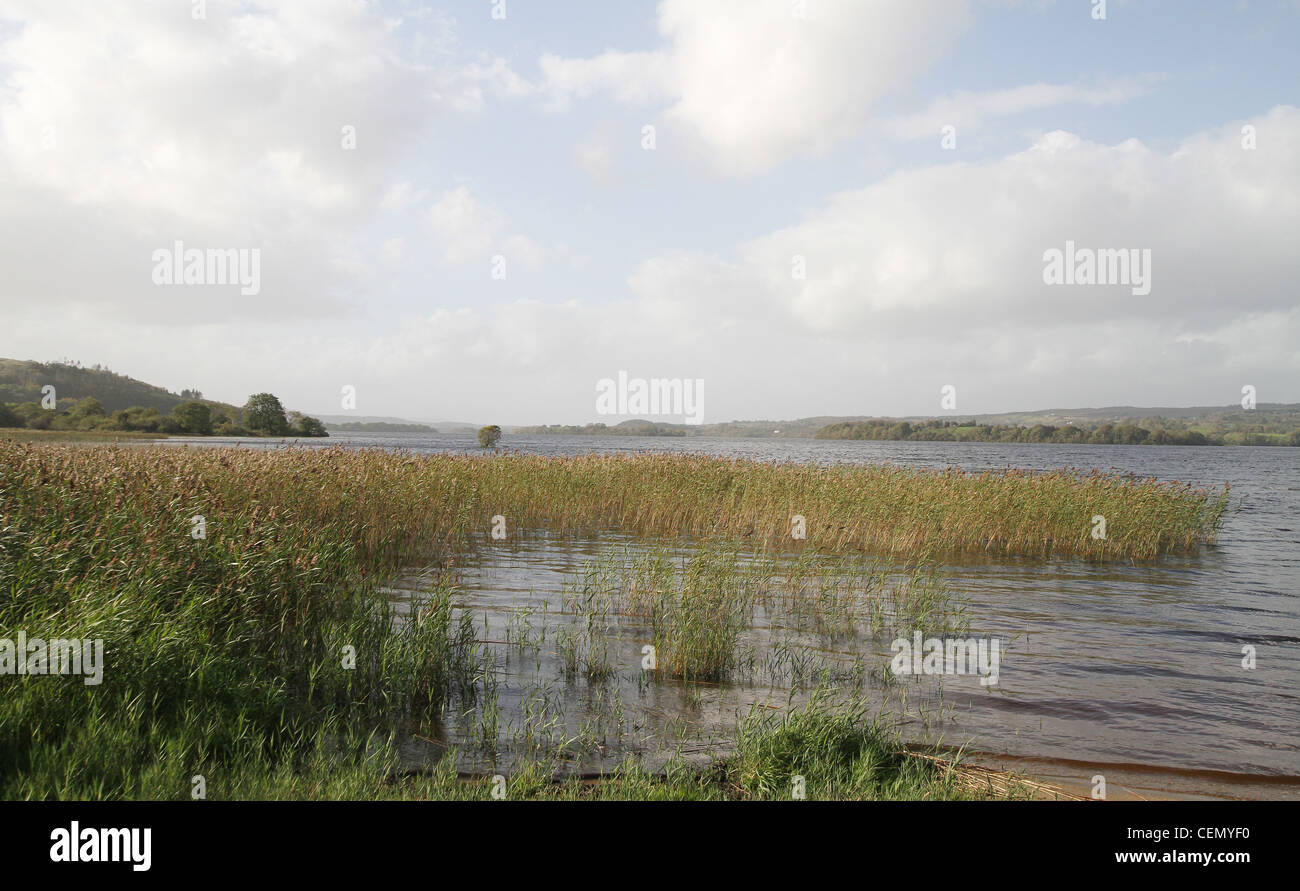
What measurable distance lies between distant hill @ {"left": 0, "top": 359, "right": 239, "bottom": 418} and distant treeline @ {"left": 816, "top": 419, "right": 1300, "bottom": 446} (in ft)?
464

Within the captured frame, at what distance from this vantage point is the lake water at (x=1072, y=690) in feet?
22.1

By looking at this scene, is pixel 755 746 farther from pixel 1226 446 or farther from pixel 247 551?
pixel 1226 446

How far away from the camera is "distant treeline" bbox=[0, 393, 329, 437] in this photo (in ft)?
183

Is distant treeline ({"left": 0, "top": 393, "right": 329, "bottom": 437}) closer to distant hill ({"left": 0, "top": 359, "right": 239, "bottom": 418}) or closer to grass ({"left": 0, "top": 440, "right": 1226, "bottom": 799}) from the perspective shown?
distant hill ({"left": 0, "top": 359, "right": 239, "bottom": 418})

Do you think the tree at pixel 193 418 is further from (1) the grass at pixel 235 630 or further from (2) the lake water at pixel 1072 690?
(2) the lake water at pixel 1072 690

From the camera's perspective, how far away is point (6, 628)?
5.40 metres

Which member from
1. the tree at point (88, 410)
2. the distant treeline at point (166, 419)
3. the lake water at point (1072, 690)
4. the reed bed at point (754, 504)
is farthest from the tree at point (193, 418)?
the lake water at point (1072, 690)

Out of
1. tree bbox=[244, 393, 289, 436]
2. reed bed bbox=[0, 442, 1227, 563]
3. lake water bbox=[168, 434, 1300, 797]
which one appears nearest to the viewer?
lake water bbox=[168, 434, 1300, 797]

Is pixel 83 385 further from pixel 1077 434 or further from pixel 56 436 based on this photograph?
pixel 1077 434

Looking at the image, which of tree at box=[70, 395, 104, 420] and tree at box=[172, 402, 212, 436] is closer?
tree at box=[70, 395, 104, 420]

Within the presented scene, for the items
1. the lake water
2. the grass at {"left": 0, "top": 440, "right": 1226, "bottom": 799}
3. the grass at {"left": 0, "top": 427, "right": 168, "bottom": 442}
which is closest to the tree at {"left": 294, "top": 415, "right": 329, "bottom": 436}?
the grass at {"left": 0, "top": 427, "right": 168, "bottom": 442}

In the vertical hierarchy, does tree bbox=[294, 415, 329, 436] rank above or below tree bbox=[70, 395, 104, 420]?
below
